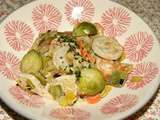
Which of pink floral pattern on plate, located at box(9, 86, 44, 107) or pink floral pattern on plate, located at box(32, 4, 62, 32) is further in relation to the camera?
pink floral pattern on plate, located at box(32, 4, 62, 32)

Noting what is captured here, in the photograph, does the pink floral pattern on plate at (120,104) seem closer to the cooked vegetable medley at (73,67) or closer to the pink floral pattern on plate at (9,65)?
the cooked vegetable medley at (73,67)

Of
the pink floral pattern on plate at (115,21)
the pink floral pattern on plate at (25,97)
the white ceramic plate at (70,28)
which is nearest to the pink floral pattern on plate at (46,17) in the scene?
the white ceramic plate at (70,28)

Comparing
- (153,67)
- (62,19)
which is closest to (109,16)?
(62,19)

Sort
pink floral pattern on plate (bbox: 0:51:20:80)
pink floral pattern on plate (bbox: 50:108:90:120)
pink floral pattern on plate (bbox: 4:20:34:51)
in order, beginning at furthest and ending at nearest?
1. pink floral pattern on plate (bbox: 4:20:34:51)
2. pink floral pattern on plate (bbox: 0:51:20:80)
3. pink floral pattern on plate (bbox: 50:108:90:120)

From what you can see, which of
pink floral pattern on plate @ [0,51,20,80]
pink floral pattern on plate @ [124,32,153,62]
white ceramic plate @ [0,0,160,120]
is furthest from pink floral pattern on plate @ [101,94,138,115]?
pink floral pattern on plate @ [0,51,20,80]

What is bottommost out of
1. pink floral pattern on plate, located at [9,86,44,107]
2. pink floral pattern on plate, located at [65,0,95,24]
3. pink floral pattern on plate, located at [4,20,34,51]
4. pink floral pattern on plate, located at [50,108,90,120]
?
pink floral pattern on plate, located at [50,108,90,120]

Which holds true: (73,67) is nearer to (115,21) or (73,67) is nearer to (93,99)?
(93,99)

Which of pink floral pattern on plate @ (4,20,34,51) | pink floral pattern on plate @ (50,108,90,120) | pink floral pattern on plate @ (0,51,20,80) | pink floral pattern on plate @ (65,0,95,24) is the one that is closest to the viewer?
pink floral pattern on plate @ (50,108,90,120)

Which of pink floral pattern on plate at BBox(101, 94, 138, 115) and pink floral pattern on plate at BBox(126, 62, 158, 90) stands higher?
pink floral pattern on plate at BBox(126, 62, 158, 90)

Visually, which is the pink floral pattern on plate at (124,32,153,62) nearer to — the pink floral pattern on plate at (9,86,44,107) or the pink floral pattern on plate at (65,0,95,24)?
the pink floral pattern on plate at (65,0,95,24)
